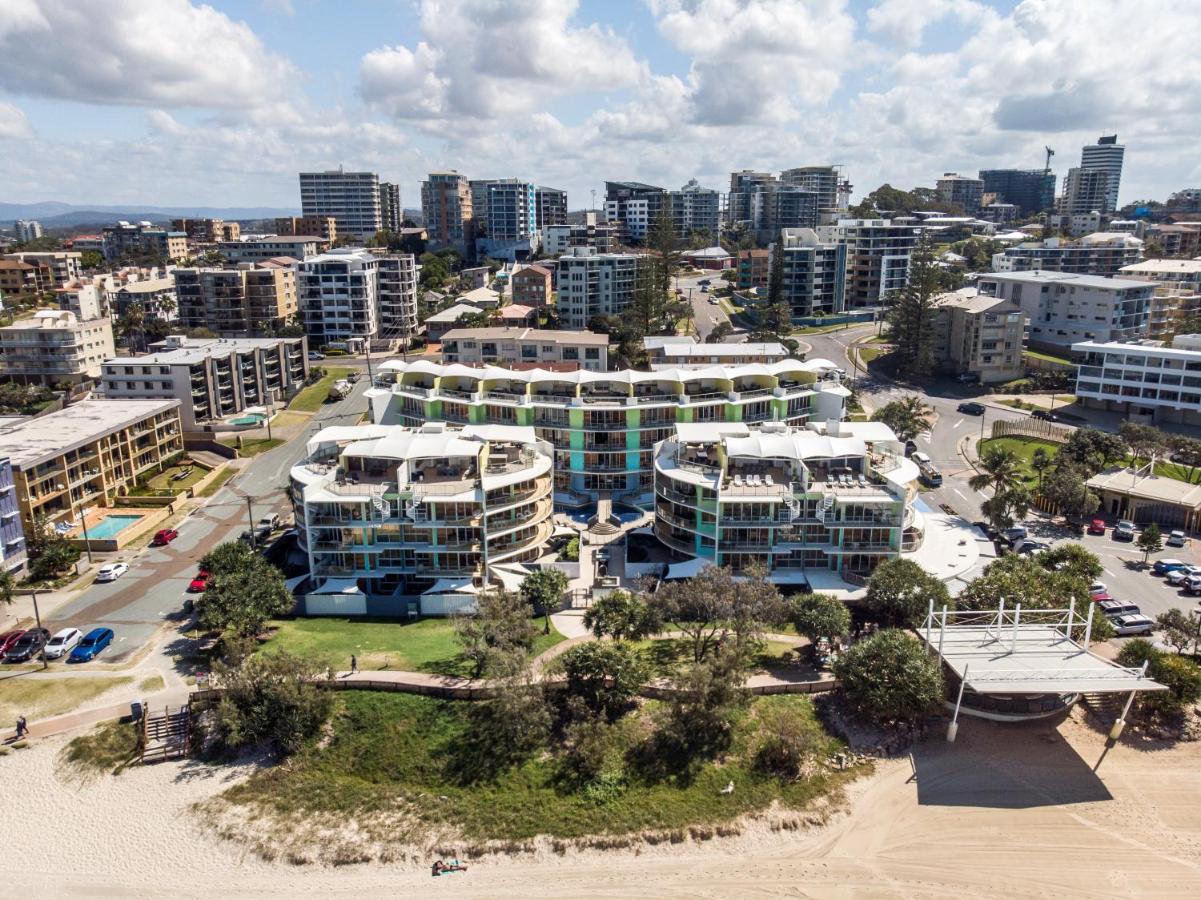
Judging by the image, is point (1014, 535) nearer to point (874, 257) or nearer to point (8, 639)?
point (8, 639)

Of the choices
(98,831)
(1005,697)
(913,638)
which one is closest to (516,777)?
(98,831)

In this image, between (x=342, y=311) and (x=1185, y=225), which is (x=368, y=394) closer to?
(x=342, y=311)

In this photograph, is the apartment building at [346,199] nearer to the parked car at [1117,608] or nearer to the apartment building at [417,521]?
the apartment building at [417,521]

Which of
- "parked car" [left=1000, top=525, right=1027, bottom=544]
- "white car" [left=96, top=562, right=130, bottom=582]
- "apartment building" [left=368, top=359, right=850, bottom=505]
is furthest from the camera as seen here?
"apartment building" [left=368, top=359, right=850, bottom=505]

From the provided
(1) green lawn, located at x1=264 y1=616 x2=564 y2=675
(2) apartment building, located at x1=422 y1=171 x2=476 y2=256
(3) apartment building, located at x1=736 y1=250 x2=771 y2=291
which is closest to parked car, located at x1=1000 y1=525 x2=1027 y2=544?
(1) green lawn, located at x1=264 y1=616 x2=564 y2=675

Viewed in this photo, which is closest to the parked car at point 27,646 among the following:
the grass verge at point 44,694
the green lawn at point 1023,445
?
the grass verge at point 44,694

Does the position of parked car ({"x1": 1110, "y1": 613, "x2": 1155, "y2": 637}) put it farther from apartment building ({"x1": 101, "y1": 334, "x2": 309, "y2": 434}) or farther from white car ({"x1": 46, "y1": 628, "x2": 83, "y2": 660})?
apartment building ({"x1": 101, "y1": 334, "x2": 309, "y2": 434})

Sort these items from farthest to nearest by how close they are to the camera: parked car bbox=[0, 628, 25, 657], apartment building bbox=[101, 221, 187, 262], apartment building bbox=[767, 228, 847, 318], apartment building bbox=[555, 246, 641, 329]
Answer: apartment building bbox=[101, 221, 187, 262] < apartment building bbox=[767, 228, 847, 318] < apartment building bbox=[555, 246, 641, 329] < parked car bbox=[0, 628, 25, 657]
